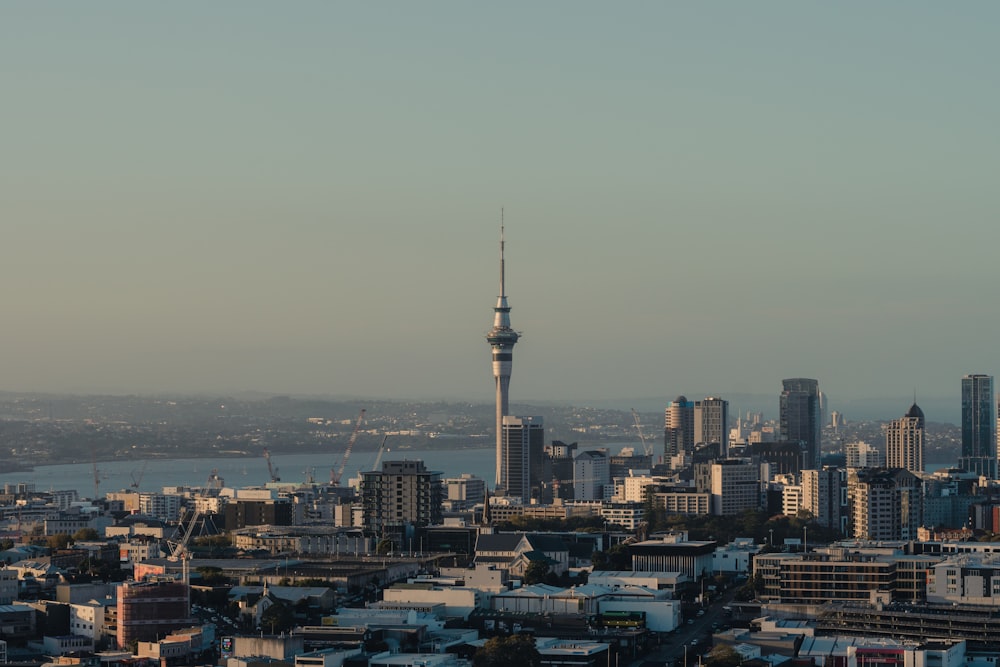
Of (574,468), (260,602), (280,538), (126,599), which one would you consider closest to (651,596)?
(260,602)

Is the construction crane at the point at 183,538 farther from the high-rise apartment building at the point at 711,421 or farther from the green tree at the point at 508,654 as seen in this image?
the high-rise apartment building at the point at 711,421

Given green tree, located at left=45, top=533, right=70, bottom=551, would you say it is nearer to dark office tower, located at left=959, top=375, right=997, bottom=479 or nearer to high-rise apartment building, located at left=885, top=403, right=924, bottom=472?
high-rise apartment building, located at left=885, top=403, right=924, bottom=472

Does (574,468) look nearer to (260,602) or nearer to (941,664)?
(260,602)

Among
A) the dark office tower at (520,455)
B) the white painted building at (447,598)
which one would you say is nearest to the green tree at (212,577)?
the white painted building at (447,598)

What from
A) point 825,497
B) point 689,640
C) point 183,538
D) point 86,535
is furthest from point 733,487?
point 689,640

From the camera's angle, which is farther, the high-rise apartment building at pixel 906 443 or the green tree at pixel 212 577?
the high-rise apartment building at pixel 906 443

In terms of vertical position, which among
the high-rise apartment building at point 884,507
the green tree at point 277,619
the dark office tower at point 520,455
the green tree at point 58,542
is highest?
the dark office tower at point 520,455

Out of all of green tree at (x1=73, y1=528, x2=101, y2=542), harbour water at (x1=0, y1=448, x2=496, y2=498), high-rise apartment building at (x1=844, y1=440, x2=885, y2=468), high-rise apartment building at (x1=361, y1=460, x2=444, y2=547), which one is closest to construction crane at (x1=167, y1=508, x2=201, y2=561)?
green tree at (x1=73, y1=528, x2=101, y2=542)
